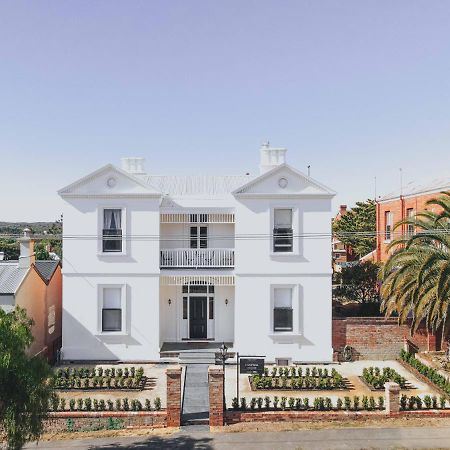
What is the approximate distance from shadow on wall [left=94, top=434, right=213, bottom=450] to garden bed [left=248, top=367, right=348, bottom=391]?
13.4 feet

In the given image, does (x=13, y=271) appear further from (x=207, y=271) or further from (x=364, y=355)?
(x=364, y=355)

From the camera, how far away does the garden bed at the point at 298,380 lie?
55.7 feet

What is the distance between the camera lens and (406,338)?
2061 centimetres

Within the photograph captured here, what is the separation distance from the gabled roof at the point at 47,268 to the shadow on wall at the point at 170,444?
1061 cm

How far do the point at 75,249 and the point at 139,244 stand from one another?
8.88 feet

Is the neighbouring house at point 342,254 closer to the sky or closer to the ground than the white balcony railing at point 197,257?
closer to the sky

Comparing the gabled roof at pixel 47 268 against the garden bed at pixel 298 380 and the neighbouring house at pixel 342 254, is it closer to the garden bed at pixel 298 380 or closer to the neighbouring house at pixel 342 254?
the garden bed at pixel 298 380

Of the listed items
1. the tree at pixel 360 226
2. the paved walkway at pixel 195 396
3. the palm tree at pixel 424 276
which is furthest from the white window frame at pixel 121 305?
the tree at pixel 360 226

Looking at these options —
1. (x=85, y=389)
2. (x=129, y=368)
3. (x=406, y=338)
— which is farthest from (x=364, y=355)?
(x=85, y=389)

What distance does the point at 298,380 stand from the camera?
17.5m

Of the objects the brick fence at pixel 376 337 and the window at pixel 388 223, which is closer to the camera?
the brick fence at pixel 376 337

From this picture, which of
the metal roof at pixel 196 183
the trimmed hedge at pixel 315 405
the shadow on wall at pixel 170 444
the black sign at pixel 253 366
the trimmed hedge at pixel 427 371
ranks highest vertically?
the metal roof at pixel 196 183

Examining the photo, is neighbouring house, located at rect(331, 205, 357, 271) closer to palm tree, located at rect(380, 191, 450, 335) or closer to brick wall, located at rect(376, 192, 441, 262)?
brick wall, located at rect(376, 192, 441, 262)

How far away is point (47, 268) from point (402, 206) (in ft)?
65.1
